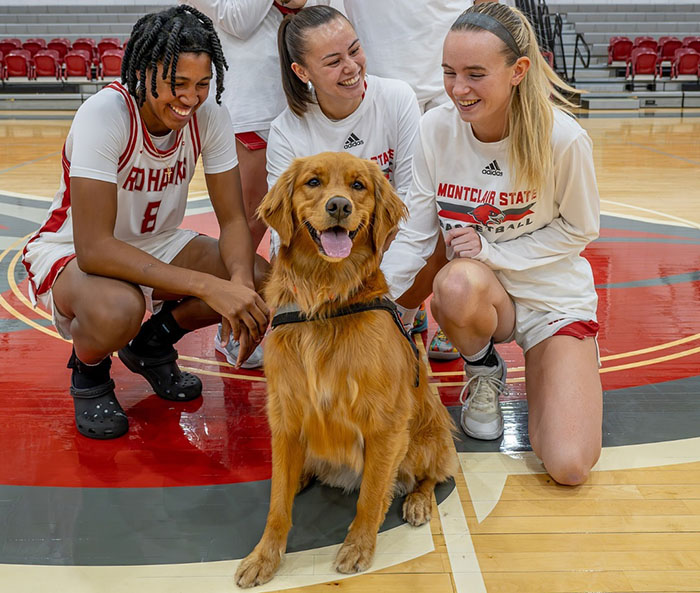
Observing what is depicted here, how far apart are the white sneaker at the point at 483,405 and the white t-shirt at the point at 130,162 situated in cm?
136

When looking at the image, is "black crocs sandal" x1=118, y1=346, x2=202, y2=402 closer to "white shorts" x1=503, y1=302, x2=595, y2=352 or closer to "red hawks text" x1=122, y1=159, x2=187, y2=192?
"red hawks text" x1=122, y1=159, x2=187, y2=192

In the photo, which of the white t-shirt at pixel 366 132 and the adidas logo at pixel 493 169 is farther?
the white t-shirt at pixel 366 132

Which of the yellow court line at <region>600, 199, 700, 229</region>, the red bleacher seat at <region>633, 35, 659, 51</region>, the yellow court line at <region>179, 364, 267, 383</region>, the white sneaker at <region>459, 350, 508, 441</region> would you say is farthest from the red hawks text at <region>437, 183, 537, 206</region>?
the red bleacher seat at <region>633, 35, 659, 51</region>

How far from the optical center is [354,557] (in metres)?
2.14

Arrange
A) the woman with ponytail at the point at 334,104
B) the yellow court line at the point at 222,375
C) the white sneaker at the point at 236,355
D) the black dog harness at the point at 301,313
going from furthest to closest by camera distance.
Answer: the white sneaker at the point at 236,355 → the yellow court line at the point at 222,375 → the woman with ponytail at the point at 334,104 → the black dog harness at the point at 301,313

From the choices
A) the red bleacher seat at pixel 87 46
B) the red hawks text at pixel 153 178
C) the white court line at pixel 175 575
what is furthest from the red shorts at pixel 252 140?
the red bleacher seat at pixel 87 46

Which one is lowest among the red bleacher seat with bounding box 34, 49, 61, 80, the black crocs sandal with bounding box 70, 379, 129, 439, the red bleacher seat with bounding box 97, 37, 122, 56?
the black crocs sandal with bounding box 70, 379, 129, 439

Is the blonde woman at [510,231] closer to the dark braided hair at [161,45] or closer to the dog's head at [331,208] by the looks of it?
the dog's head at [331,208]

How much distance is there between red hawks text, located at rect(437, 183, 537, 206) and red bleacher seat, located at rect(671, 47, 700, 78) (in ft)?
50.7

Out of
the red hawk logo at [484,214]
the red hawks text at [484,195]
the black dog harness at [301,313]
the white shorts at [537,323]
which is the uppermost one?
the red hawks text at [484,195]

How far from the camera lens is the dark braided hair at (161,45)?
2.59 meters

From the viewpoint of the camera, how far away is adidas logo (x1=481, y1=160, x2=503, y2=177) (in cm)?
278

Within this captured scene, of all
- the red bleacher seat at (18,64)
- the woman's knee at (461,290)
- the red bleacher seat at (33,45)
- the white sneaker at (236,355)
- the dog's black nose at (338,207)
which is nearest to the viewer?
the dog's black nose at (338,207)

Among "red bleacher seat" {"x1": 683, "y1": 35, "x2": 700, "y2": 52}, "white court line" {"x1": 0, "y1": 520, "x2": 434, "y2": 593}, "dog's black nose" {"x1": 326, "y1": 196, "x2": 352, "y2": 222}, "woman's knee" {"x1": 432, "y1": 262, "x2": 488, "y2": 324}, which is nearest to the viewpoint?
"white court line" {"x1": 0, "y1": 520, "x2": 434, "y2": 593}
